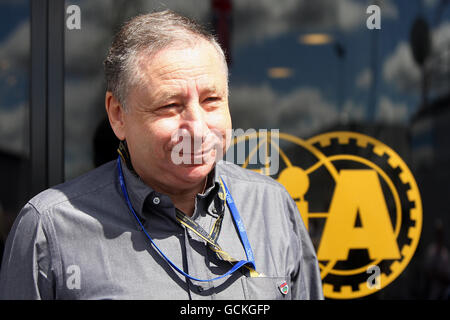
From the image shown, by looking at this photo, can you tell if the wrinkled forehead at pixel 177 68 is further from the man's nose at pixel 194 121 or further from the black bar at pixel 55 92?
the black bar at pixel 55 92

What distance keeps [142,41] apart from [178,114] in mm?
230

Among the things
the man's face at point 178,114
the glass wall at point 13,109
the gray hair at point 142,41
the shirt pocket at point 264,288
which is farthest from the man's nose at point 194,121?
the glass wall at point 13,109

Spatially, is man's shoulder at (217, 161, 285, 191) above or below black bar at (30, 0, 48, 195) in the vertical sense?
below

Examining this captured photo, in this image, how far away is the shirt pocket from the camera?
1.33 meters

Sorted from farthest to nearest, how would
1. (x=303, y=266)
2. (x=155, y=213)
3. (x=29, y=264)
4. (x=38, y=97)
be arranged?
(x=38, y=97), (x=303, y=266), (x=155, y=213), (x=29, y=264)

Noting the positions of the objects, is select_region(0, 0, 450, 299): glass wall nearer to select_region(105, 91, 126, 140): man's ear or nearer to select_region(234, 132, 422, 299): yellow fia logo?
select_region(234, 132, 422, 299): yellow fia logo

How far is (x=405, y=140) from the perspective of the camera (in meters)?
1.98

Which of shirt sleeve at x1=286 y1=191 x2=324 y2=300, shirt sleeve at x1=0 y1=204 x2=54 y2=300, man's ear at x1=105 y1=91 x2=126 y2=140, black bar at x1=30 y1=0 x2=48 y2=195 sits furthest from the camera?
black bar at x1=30 y1=0 x2=48 y2=195

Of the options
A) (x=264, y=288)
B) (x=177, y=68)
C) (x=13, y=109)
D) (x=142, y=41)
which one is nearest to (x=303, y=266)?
(x=264, y=288)

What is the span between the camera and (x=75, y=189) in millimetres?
1390

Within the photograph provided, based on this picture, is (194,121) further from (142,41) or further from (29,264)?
(29,264)

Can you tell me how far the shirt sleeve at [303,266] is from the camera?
151cm

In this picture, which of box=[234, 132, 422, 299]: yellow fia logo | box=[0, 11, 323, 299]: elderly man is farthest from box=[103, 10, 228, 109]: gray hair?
box=[234, 132, 422, 299]: yellow fia logo
